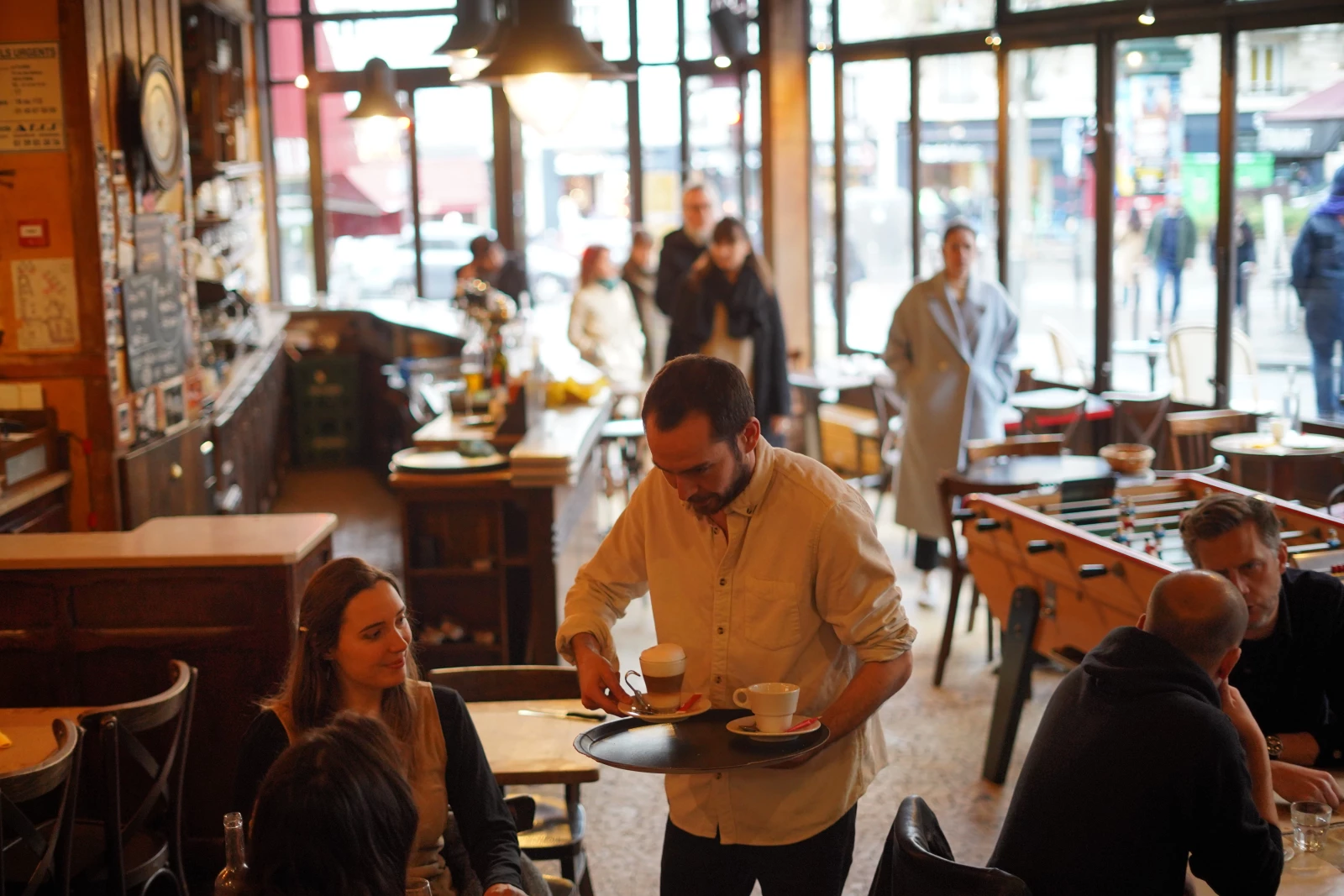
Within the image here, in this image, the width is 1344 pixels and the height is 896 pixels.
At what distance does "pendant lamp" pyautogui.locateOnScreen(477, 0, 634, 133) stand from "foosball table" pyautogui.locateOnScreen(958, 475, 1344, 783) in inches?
80.6

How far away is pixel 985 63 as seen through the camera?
29.8 feet

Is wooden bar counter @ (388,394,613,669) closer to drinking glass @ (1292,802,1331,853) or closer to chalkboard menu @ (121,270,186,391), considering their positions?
chalkboard menu @ (121,270,186,391)

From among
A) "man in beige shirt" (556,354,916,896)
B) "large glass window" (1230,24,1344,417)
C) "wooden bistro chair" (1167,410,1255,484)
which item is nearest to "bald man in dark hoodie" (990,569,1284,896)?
"man in beige shirt" (556,354,916,896)

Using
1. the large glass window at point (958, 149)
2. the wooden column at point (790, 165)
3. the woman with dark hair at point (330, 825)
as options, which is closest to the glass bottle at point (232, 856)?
the woman with dark hair at point (330, 825)

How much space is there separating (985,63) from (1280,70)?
213 cm

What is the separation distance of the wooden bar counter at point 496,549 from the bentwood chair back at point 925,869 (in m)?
3.06

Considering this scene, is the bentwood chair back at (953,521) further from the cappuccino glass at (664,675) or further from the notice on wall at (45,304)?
the notice on wall at (45,304)

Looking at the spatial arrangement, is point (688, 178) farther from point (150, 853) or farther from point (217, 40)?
point (150, 853)

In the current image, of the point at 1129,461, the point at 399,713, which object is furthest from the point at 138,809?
the point at 1129,461

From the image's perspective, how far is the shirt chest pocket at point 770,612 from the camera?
246 centimetres

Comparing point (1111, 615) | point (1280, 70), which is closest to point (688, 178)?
point (1280, 70)

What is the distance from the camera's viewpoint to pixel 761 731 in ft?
7.73

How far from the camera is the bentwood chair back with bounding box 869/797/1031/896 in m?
2.21

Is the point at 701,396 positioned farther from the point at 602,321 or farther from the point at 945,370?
the point at 602,321
